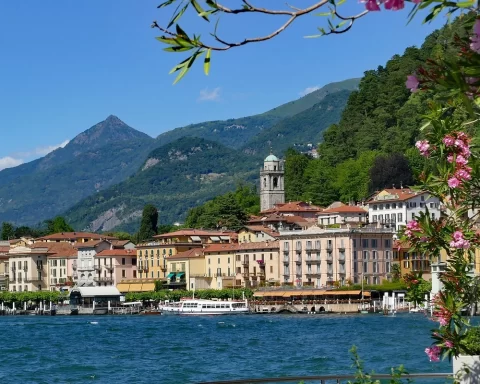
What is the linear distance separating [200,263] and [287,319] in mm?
28454

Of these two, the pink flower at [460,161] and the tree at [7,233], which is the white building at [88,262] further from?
the pink flower at [460,161]

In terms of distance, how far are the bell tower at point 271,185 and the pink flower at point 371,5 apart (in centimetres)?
12793

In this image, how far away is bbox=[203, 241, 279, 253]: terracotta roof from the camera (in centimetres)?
10350

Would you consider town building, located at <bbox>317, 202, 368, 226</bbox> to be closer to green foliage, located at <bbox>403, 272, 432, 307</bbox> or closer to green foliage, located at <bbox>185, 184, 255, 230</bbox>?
green foliage, located at <bbox>185, 184, 255, 230</bbox>

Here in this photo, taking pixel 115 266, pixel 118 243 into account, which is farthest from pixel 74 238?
pixel 115 266

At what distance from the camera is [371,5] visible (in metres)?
4.73

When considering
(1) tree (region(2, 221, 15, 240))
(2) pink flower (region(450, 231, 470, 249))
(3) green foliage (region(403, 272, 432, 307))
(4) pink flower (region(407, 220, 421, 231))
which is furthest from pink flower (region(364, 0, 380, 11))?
(1) tree (region(2, 221, 15, 240))

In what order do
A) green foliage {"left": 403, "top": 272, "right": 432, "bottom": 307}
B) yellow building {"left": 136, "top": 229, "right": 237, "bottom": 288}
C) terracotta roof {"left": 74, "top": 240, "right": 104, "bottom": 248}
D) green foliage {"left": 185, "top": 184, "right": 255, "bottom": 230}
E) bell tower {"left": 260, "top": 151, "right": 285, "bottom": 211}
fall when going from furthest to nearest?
bell tower {"left": 260, "top": 151, "right": 285, "bottom": 211} → terracotta roof {"left": 74, "top": 240, "right": 104, "bottom": 248} → green foliage {"left": 185, "top": 184, "right": 255, "bottom": 230} → yellow building {"left": 136, "top": 229, "right": 237, "bottom": 288} → green foliage {"left": 403, "top": 272, "right": 432, "bottom": 307}

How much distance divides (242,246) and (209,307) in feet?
30.3

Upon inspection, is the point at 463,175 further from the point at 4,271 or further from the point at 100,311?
the point at 4,271

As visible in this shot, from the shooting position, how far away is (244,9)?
5387mm

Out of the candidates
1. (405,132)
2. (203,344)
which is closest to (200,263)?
(405,132)

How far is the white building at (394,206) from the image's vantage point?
10294cm

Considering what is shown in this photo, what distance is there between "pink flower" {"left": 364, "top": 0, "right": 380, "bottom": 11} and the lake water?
27042mm
